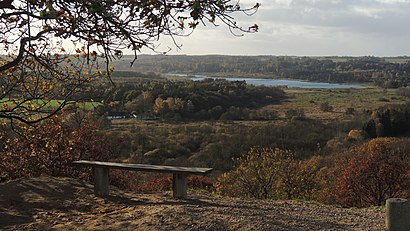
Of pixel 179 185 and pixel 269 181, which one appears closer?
pixel 179 185

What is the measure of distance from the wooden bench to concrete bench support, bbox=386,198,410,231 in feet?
9.92

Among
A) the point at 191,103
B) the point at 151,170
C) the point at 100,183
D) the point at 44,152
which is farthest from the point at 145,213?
the point at 191,103

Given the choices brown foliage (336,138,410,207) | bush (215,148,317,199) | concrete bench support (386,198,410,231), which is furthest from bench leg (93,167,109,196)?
brown foliage (336,138,410,207)

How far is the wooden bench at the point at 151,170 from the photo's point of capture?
26.1ft

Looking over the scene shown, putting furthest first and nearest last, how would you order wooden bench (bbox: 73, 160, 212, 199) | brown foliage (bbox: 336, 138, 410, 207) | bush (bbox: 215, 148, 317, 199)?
bush (bbox: 215, 148, 317, 199)
brown foliage (bbox: 336, 138, 410, 207)
wooden bench (bbox: 73, 160, 212, 199)

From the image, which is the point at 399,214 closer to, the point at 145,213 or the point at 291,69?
the point at 145,213

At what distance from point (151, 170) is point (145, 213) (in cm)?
102

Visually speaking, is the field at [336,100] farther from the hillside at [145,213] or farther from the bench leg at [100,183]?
the bench leg at [100,183]

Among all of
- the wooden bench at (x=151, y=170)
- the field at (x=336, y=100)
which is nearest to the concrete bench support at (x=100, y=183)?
the wooden bench at (x=151, y=170)

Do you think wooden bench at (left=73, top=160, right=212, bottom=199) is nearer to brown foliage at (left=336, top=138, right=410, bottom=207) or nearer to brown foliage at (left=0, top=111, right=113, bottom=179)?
brown foliage at (left=0, top=111, right=113, bottom=179)

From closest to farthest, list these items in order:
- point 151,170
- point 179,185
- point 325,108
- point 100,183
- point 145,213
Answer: point 145,213, point 151,170, point 179,185, point 100,183, point 325,108

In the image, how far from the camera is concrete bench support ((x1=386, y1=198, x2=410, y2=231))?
659 centimetres

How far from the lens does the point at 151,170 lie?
26.6ft

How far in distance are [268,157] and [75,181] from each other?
13481 mm
